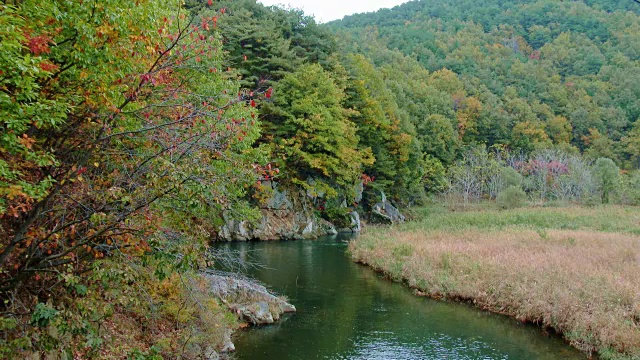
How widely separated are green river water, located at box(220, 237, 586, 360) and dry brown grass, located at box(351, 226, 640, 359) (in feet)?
2.10

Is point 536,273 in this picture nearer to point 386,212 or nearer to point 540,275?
point 540,275

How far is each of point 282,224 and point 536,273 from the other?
21.4 m

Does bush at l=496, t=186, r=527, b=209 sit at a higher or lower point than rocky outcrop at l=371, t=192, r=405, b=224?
higher

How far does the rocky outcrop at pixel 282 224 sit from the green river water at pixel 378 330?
1294 cm

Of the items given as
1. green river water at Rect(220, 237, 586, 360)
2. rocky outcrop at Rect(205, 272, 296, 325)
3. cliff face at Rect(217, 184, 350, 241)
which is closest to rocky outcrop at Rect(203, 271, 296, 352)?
rocky outcrop at Rect(205, 272, 296, 325)

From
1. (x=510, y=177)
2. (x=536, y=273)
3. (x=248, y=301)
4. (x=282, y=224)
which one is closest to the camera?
(x=248, y=301)

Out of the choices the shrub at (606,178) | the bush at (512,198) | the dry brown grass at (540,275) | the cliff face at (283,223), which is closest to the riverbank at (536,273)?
the dry brown grass at (540,275)

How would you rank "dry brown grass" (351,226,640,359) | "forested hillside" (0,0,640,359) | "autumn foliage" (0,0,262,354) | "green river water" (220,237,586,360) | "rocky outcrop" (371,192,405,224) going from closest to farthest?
"autumn foliage" (0,0,262,354) → "forested hillside" (0,0,640,359) → "green river water" (220,237,586,360) → "dry brown grass" (351,226,640,359) → "rocky outcrop" (371,192,405,224)

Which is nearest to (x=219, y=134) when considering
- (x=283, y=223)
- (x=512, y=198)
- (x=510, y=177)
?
(x=283, y=223)

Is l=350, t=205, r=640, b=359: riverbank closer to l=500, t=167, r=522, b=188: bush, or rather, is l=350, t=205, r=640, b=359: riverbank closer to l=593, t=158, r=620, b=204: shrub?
l=593, t=158, r=620, b=204: shrub

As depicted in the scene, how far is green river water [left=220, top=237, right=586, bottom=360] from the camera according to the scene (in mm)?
11797

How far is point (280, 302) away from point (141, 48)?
10.1 m

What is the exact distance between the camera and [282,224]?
35.2 m

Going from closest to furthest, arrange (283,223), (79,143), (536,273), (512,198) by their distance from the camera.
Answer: (79,143), (536,273), (283,223), (512,198)
